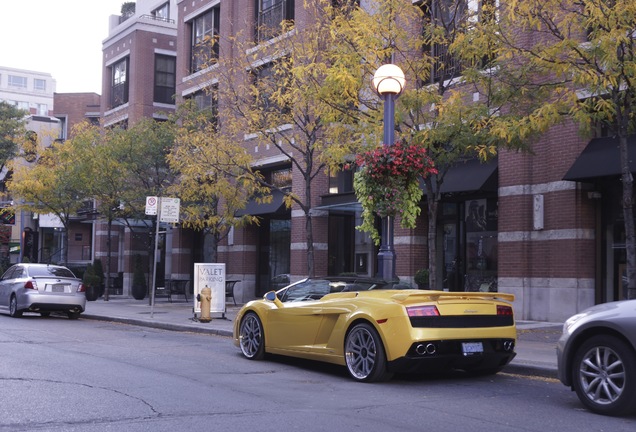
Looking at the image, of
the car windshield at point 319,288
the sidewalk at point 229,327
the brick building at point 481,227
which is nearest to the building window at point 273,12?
the brick building at point 481,227

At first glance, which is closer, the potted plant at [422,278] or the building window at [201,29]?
the potted plant at [422,278]

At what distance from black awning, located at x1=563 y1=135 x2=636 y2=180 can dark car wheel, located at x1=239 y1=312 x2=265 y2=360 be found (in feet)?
25.0

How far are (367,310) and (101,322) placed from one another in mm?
12205

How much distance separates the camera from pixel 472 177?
17188 millimetres

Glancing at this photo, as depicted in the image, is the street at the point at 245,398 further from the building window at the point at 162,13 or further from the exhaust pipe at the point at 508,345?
the building window at the point at 162,13

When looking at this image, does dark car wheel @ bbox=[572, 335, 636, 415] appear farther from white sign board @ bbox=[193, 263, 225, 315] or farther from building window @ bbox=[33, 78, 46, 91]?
building window @ bbox=[33, 78, 46, 91]

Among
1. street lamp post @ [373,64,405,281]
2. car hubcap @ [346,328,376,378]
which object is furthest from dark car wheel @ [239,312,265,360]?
street lamp post @ [373,64,405,281]

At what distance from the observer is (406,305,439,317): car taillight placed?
27.4ft

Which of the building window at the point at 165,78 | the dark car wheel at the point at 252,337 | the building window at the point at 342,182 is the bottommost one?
the dark car wheel at the point at 252,337

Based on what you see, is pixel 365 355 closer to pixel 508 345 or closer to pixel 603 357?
pixel 508 345

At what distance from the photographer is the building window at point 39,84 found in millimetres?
125562

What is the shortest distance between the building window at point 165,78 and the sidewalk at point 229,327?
1325 centimetres

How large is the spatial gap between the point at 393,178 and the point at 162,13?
28.5 meters

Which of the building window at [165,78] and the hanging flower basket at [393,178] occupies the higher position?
the building window at [165,78]
